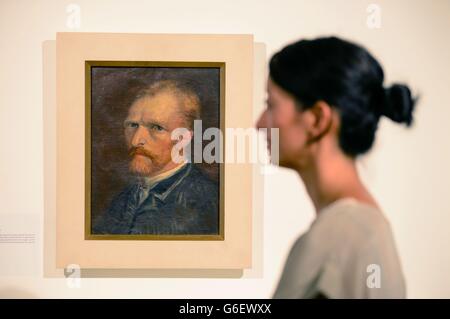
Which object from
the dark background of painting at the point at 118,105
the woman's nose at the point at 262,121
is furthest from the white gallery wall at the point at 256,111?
the dark background of painting at the point at 118,105

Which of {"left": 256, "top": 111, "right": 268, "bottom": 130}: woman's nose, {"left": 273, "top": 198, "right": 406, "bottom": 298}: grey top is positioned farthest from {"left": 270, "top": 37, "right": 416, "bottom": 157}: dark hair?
{"left": 273, "top": 198, "right": 406, "bottom": 298}: grey top

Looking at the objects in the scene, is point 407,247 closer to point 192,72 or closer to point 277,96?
point 277,96

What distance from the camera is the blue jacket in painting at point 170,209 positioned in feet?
4.78

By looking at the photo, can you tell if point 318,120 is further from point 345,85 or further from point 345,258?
point 345,258

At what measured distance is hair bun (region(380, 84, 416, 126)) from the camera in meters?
1.44

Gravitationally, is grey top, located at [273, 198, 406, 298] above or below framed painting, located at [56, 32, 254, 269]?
below

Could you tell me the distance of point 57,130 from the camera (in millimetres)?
1445

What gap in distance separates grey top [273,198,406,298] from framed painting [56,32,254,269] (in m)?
0.18

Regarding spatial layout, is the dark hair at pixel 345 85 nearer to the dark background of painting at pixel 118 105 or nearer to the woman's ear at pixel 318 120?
the woman's ear at pixel 318 120

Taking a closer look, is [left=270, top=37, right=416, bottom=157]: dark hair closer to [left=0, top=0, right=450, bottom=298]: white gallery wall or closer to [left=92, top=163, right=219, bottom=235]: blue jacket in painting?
[left=0, top=0, right=450, bottom=298]: white gallery wall

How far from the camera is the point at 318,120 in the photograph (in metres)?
1.41
